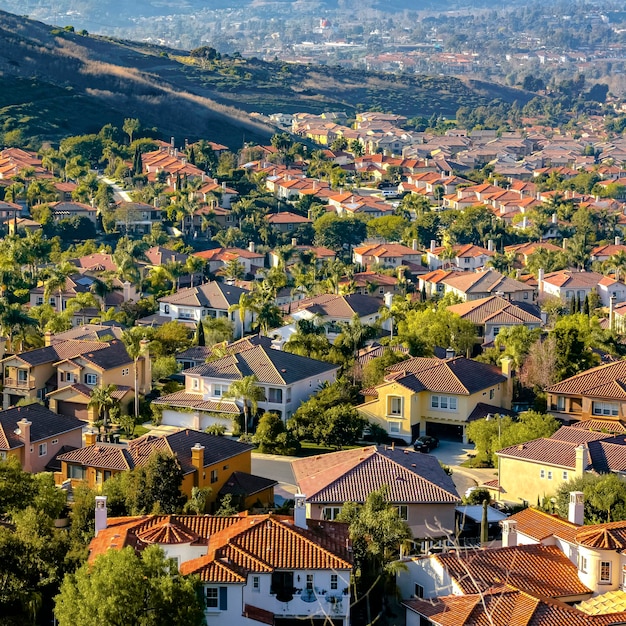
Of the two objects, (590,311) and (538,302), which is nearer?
(590,311)

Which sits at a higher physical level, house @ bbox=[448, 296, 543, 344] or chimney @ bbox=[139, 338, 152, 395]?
chimney @ bbox=[139, 338, 152, 395]

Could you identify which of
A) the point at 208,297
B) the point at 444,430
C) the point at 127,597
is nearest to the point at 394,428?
the point at 444,430

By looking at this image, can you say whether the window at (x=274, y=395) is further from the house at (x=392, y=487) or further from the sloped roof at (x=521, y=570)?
the sloped roof at (x=521, y=570)

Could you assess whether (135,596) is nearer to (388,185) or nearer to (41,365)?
(41,365)

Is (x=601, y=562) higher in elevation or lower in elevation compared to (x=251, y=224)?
higher

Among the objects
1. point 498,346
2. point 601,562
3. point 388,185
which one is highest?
point 601,562

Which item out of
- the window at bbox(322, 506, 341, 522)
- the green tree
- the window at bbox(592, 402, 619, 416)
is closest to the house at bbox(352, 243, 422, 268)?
the window at bbox(592, 402, 619, 416)

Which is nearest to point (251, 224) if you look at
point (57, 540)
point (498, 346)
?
point (498, 346)

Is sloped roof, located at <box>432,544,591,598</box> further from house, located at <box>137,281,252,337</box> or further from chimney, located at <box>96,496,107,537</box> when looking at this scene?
house, located at <box>137,281,252,337</box>
